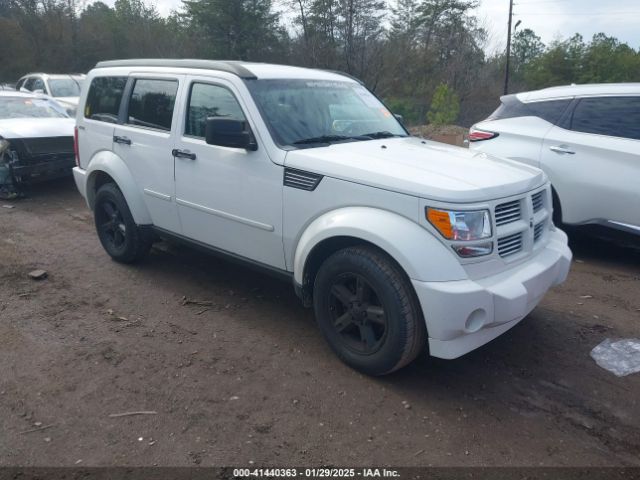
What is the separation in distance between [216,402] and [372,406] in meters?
0.93

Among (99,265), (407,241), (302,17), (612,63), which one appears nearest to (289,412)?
(407,241)

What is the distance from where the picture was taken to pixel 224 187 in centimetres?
424

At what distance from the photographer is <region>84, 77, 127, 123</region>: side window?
212 inches

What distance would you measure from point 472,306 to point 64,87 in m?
15.3

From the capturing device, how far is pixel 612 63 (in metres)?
37.9

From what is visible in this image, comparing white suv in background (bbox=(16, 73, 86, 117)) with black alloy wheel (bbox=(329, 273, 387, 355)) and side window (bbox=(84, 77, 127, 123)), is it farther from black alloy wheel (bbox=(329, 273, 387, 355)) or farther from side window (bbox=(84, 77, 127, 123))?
black alloy wheel (bbox=(329, 273, 387, 355))

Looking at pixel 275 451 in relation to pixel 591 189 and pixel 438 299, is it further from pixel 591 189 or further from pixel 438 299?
pixel 591 189

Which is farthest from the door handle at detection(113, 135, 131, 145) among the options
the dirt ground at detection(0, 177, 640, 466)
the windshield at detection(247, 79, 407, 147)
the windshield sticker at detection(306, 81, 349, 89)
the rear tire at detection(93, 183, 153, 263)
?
the windshield sticker at detection(306, 81, 349, 89)

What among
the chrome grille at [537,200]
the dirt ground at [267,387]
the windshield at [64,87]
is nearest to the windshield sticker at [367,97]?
the chrome grille at [537,200]

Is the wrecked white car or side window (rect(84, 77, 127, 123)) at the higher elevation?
side window (rect(84, 77, 127, 123))

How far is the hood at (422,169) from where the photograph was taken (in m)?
3.21

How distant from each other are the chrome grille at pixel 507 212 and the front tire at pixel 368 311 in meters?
0.69

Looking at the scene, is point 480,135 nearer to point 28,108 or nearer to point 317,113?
point 317,113

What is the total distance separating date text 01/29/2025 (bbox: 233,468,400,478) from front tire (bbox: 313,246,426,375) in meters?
0.76
